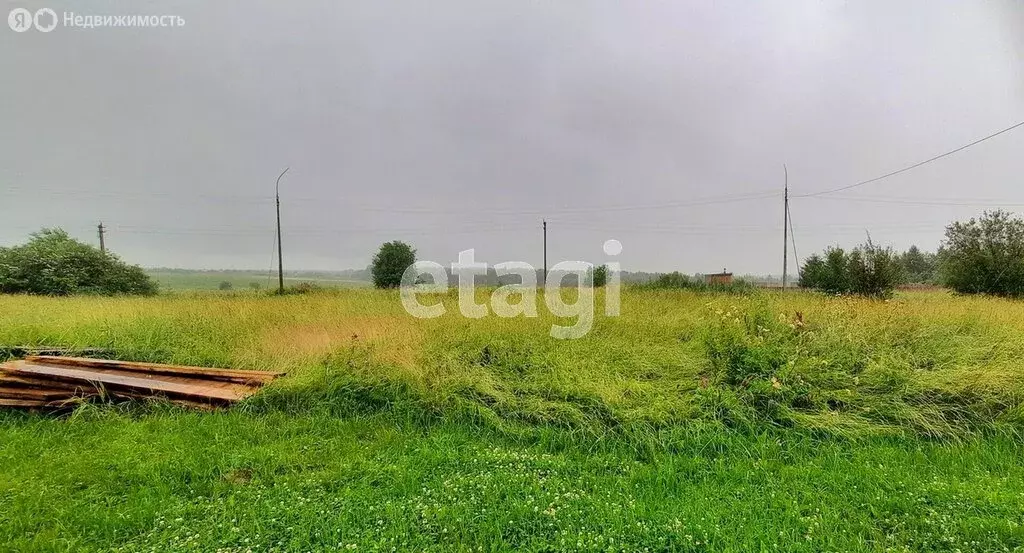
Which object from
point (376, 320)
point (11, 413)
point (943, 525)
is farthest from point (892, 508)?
point (11, 413)

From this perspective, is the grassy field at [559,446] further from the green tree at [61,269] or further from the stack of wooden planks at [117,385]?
the green tree at [61,269]

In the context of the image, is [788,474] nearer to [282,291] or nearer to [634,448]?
[634,448]

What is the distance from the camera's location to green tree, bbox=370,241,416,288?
26.4 m

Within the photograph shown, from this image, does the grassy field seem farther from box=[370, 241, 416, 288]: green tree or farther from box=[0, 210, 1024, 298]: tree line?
box=[370, 241, 416, 288]: green tree

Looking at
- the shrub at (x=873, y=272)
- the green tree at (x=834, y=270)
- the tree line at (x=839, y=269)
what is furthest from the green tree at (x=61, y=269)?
the green tree at (x=834, y=270)

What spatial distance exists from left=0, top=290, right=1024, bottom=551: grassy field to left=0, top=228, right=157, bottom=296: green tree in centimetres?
1856

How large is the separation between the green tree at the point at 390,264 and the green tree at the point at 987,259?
27.3 metres

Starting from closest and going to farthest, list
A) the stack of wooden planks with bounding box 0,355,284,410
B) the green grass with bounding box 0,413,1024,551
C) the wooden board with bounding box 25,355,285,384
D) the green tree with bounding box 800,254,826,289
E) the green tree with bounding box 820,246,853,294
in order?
1. the green grass with bounding box 0,413,1024,551
2. the stack of wooden planks with bounding box 0,355,284,410
3. the wooden board with bounding box 25,355,285,384
4. the green tree with bounding box 820,246,853,294
5. the green tree with bounding box 800,254,826,289

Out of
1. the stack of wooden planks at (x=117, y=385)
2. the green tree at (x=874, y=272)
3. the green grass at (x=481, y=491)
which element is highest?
the green tree at (x=874, y=272)

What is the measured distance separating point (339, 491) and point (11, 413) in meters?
4.28

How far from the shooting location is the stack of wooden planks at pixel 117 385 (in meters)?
4.05

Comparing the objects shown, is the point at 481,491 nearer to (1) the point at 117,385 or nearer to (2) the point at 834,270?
(1) the point at 117,385

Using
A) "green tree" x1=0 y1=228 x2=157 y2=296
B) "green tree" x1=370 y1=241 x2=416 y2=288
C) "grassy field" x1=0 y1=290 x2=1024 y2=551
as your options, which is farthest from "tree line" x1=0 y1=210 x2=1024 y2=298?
"green tree" x1=370 y1=241 x2=416 y2=288

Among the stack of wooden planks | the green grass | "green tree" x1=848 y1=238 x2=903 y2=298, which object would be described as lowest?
the green grass
